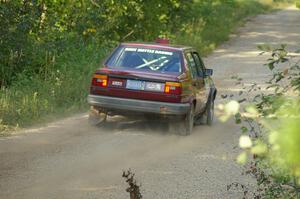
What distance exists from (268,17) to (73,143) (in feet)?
116

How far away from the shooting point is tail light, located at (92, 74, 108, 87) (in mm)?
10047

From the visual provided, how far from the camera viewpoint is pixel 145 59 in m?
10.5

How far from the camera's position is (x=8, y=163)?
773 centimetres

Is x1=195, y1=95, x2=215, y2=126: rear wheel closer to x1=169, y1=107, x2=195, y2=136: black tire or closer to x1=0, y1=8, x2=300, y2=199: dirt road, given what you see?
x1=0, y1=8, x2=300, y2=199: dirt road

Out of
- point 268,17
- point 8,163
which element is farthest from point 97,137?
point 268,17

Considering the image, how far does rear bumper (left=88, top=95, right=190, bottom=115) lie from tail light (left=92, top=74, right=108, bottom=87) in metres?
0.23

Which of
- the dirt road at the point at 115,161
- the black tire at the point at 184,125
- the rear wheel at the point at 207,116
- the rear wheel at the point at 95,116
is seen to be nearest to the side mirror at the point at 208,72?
the rear wheel at the point at 207,116

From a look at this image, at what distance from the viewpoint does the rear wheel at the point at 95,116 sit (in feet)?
34.6

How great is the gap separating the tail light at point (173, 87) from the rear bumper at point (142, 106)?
205 mm

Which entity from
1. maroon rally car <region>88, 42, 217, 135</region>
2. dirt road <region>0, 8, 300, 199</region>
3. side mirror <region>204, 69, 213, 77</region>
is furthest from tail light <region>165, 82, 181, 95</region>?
side mirror <region>204, 69, 213, 77</region>

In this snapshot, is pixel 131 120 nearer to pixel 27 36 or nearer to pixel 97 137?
pixel 97 137

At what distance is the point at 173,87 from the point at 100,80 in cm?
127

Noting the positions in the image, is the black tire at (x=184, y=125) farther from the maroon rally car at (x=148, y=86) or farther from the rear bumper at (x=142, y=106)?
the rear bumper at (x=142, y=106)

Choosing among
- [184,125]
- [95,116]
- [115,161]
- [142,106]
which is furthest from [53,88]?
[115,161]
